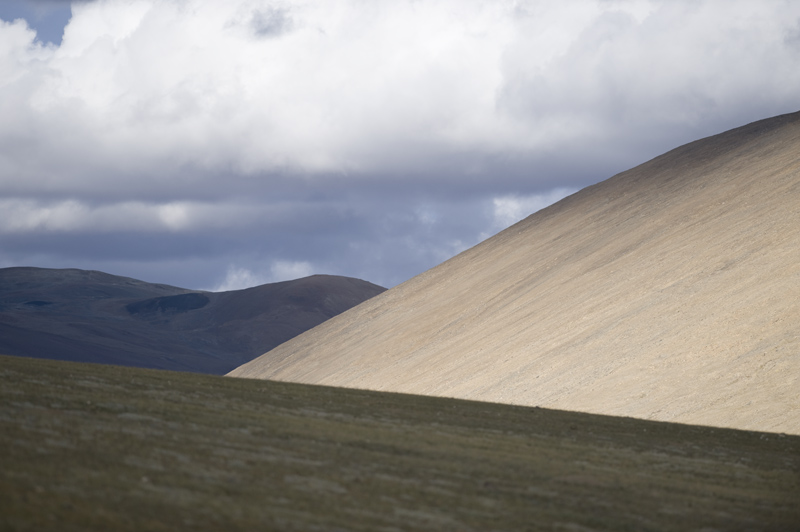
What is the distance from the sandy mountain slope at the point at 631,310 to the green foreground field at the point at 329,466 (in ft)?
41.9

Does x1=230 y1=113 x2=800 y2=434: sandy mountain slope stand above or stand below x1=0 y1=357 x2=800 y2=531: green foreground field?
above

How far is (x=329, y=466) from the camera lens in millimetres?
10844

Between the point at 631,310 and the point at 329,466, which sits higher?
the point at 631,310

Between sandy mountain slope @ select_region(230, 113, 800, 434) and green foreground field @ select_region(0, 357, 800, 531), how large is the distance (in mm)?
12758

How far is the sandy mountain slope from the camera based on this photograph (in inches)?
1224

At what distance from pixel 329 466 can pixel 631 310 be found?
113ft

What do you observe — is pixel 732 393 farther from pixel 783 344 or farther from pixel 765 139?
pixel 765 139

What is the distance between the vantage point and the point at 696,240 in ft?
156

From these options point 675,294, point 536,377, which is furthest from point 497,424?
point 675,294

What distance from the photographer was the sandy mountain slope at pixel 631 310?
3109 cm

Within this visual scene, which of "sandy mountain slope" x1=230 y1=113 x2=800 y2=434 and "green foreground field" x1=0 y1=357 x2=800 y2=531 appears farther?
"sandy mountain slope" x1=230 y1=113 x2=800 y2=434

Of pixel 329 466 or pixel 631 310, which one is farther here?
pixel 631 310

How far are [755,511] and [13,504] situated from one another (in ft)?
31.6

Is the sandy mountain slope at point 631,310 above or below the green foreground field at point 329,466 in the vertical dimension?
above
